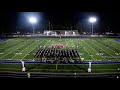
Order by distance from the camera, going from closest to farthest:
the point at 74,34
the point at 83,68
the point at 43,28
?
1. the point at 83,68
2. the point at 74,34
3. the point at 43,28

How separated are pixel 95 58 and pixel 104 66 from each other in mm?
1187

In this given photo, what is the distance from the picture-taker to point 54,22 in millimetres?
17078

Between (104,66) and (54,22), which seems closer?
(104,66)

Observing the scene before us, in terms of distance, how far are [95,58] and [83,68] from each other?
164cm

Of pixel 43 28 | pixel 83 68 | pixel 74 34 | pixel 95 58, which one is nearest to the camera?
pixel 83 68

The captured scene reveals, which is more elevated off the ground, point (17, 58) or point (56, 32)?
point (56, 32)
